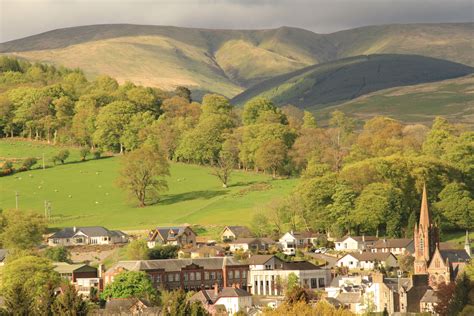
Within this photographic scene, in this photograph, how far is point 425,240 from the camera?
117 m

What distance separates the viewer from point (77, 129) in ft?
609

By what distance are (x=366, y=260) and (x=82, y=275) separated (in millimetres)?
25439

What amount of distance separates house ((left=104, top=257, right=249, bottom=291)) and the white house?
46.2ft

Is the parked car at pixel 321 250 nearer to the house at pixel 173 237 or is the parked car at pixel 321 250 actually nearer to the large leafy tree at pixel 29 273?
the house at pixel 173 237

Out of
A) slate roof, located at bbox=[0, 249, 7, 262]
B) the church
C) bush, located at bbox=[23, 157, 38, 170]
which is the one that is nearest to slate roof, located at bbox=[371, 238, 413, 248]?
the church

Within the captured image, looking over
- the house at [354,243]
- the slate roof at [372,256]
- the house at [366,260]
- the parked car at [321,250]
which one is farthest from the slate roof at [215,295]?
the house at [354,243]

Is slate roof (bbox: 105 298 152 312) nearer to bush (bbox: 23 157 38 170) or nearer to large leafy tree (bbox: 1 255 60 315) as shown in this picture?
large leafy tree (bbox: 1 255 60 315)

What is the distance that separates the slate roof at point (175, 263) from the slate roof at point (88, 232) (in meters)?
17.2

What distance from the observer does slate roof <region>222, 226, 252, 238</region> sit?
132 metres

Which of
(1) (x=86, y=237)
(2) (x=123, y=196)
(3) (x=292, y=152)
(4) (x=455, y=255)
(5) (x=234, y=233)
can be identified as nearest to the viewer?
(4) (x=455, y=255)

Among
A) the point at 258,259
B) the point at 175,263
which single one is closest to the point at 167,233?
the point at 175,263

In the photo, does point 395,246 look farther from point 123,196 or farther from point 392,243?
point 123,196

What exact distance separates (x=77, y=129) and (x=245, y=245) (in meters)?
65.3

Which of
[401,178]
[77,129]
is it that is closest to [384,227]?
[401,178]
